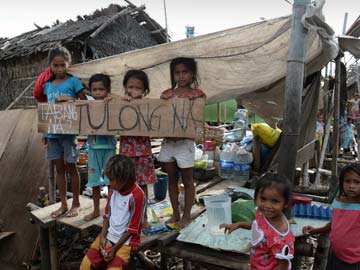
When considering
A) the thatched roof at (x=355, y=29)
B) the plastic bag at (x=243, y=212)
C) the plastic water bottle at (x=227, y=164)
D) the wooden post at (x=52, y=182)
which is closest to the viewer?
the plastic bag at (x=243, y=212)

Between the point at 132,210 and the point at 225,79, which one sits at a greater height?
the point at 225,79

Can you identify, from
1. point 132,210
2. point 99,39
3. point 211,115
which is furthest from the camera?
point 211,115

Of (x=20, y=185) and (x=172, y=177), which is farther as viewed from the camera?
(x=20, y=185)

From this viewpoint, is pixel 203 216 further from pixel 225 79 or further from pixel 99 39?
pixel 99 39

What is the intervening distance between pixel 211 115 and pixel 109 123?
10.5m

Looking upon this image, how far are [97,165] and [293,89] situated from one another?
5.74 feet

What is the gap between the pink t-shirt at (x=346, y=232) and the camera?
2014 millimetres

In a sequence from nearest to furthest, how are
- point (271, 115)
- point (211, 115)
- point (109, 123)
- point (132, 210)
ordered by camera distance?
point (132, 210)
point (109, 123)
point (271, 115)
point (211, 115)

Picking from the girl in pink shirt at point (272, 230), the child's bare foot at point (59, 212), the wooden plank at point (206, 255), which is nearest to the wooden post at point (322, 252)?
the wooden plank at point (206, 255)

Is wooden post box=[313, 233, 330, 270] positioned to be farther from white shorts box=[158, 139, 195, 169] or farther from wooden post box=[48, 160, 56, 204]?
wooden post box=[48, 160, 56, 204]

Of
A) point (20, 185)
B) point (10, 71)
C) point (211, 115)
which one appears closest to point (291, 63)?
point (20, 185)

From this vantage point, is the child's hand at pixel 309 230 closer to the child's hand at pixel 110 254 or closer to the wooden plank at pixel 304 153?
the child's hand at pixel 110 254

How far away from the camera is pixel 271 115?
4266 millimetres

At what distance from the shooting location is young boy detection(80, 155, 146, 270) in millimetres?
2088
